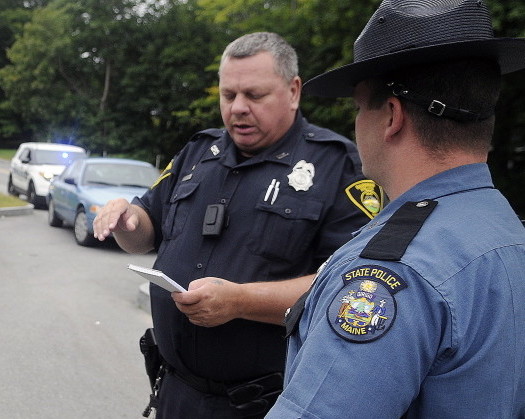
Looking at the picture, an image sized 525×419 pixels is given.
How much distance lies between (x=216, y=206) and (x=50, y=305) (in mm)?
4953

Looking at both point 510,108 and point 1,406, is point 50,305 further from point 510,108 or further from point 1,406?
point 510,108

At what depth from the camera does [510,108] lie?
11.9 meters

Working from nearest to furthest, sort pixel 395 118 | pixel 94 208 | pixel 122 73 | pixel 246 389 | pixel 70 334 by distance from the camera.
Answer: pixel 395 118, pixel 246 389, pixel 70 334, pixel 94 208, pixel 122 73

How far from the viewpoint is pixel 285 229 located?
7.15ft

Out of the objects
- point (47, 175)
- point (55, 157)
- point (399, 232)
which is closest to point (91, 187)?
point (47, 175)

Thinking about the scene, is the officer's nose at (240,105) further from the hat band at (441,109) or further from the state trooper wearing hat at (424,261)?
the hat band at (441,109)

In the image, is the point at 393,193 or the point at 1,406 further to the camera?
the point at 1,406

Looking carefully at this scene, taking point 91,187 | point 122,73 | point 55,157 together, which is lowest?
point 55,157

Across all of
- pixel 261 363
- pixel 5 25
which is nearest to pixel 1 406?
pixel 261 363

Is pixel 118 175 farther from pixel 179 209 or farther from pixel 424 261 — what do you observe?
pixel 424 261

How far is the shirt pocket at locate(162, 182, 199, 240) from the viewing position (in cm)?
233

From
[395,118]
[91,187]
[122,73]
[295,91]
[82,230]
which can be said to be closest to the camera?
[395,118]

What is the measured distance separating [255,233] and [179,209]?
13.5 inches

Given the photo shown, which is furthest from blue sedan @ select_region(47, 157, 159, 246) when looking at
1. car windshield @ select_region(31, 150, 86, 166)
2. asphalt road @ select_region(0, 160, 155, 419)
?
car windshield @ select_region(31, 150, 86, 166)
